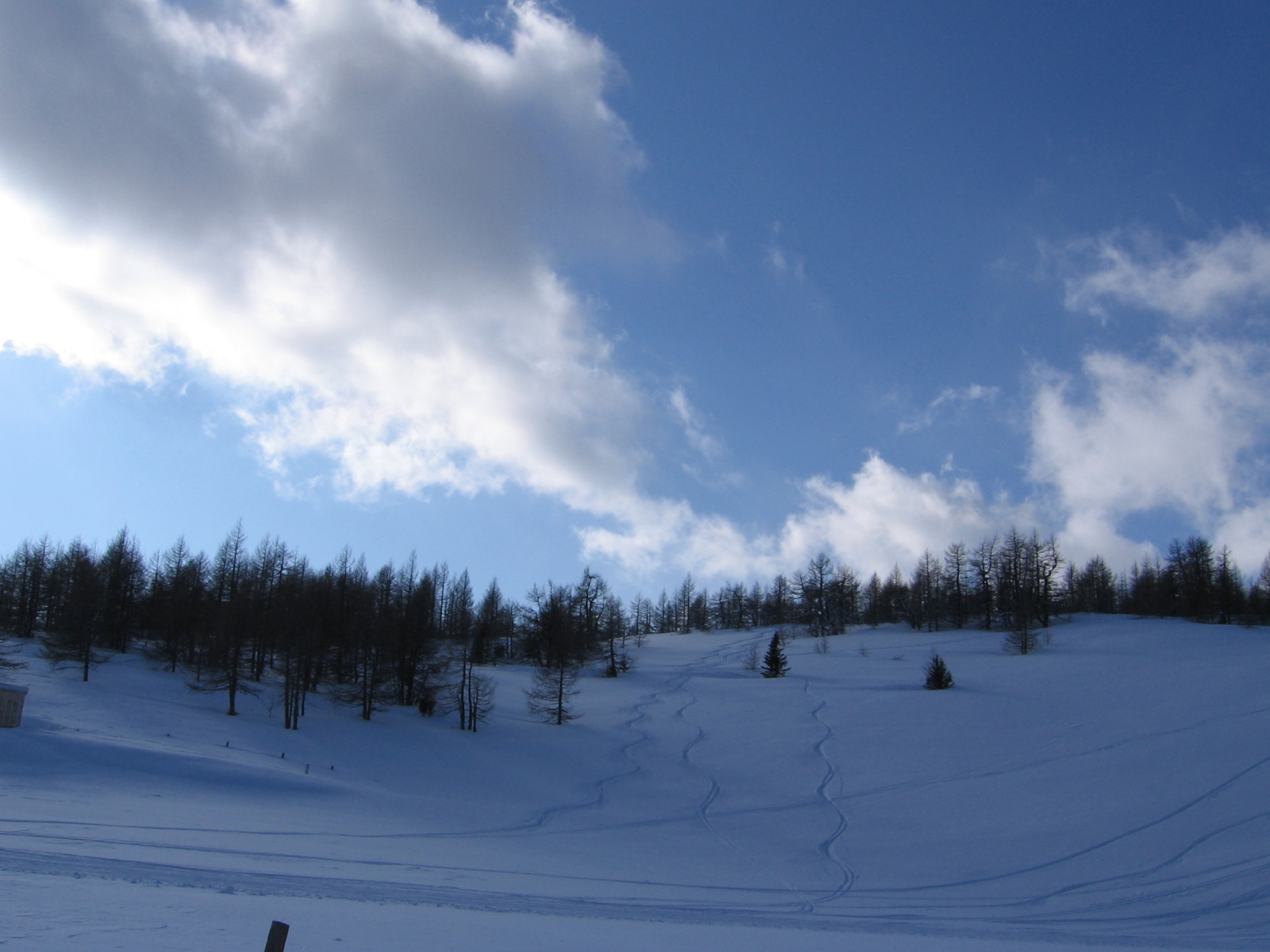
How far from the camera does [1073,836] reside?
2558 centimetres

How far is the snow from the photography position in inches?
475

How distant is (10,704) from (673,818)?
25785mm

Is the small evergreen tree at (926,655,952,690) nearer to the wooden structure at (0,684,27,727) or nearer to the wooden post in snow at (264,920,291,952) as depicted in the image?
the wooden structure at (0,684,27,727)

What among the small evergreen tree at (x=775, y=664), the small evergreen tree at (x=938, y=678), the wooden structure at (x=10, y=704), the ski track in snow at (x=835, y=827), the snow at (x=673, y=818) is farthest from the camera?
the small evergreen tree at (x=775, y=664)

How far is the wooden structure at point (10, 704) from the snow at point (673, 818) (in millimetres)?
1058

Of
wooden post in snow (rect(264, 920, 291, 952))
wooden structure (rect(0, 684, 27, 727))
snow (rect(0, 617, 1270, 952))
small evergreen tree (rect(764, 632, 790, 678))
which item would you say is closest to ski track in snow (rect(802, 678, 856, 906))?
snow (rect(0, 617, 1270, 952))

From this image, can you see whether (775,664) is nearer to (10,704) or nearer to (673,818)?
(673,818)

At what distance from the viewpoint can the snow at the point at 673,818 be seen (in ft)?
39.6

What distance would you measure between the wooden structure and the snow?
1.06 m

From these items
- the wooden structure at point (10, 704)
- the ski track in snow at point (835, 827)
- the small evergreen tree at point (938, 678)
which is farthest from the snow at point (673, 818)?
the small evergreen tree at point (938, 678)

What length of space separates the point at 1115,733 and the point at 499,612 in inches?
3438

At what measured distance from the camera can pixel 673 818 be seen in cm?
2986

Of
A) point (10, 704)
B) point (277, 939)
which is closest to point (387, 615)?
point (10, 704)

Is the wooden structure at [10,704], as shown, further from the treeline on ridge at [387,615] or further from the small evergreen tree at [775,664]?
the small evergreen tree at [775,664]
